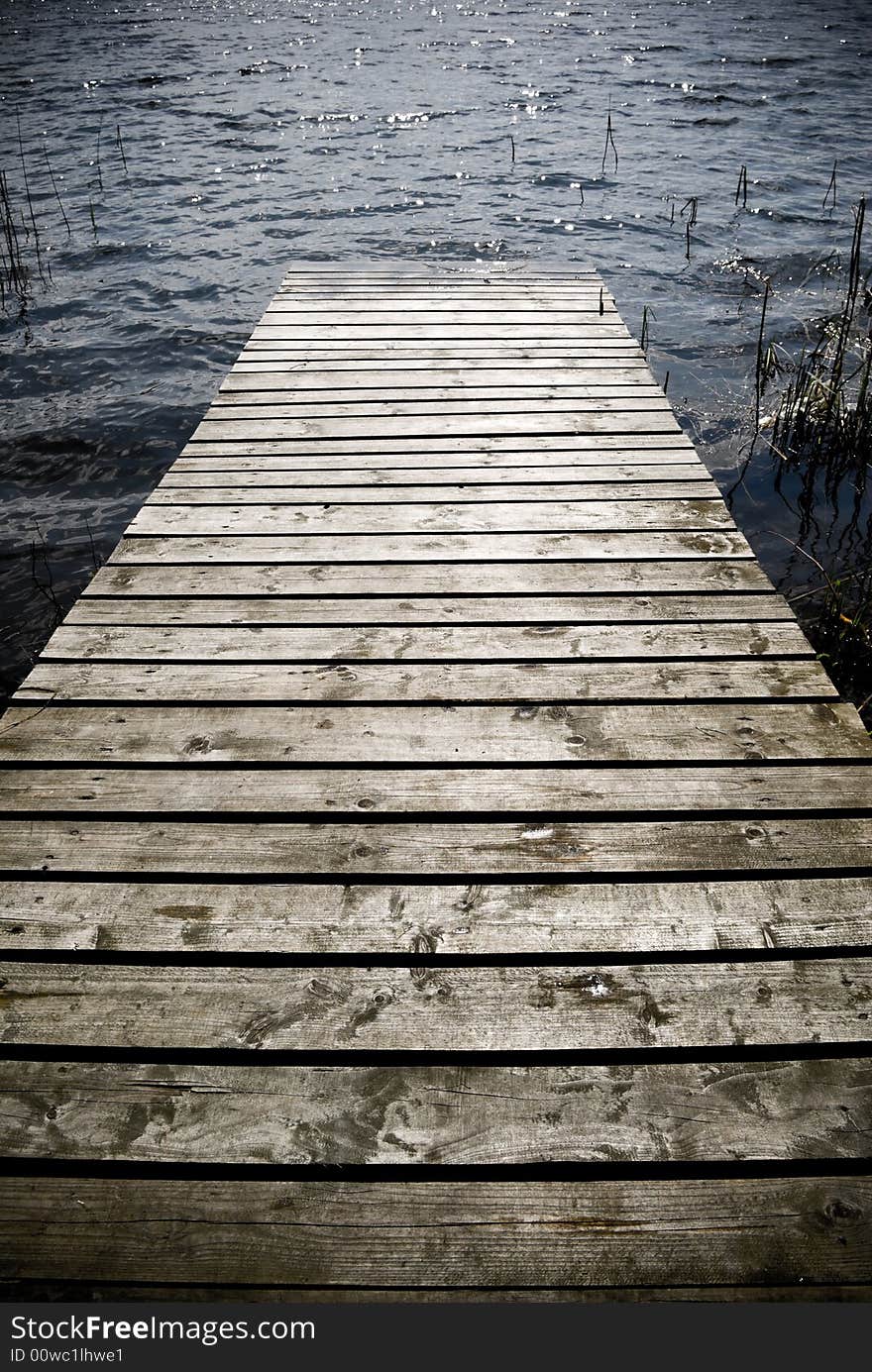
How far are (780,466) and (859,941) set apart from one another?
12.4 feet

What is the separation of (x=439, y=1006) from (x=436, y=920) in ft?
0.62

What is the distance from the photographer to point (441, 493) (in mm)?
3275

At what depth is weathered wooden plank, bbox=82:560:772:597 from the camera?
2.74 meters

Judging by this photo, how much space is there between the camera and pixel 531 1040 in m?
1.54

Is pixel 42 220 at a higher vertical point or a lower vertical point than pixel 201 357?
higher

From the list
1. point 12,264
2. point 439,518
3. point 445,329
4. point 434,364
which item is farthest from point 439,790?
point 12,264

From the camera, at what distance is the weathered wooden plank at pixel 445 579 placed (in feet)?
8.98

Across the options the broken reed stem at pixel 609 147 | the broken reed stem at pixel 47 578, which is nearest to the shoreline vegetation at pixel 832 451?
the broken reed stem at pixel 47 578

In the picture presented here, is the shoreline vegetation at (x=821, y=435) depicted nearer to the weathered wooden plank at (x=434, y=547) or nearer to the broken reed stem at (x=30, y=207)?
the broken reed stem at (x=30, y=207)

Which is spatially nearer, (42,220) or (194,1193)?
(194,1193)

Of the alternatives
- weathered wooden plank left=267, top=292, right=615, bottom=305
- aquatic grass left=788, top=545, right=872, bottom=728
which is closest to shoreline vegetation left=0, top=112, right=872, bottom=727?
aquatic grass left=788, top=545, right=872, bottom=728

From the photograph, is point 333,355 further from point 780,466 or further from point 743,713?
point 743,713

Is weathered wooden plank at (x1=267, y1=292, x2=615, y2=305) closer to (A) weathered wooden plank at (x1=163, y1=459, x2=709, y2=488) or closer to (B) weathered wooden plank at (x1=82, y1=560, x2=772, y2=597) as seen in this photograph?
(A) weathered wooden plank at (x1=163, y1=459, x2=709, y2=488)

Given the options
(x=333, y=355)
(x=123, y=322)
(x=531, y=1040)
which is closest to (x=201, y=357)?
(x=123, y=322)
